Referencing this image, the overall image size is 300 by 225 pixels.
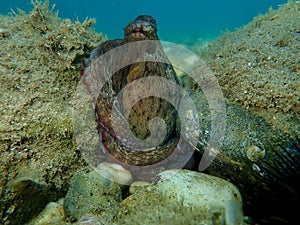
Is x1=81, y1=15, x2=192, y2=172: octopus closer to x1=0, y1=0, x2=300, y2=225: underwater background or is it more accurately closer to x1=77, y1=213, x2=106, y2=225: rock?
x1=0, y1=0, x2=300, y2=225: underwater background

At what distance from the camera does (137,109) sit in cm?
295

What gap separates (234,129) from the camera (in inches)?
121

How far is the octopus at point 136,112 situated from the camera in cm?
295

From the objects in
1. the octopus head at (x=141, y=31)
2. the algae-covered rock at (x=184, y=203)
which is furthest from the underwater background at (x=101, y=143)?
the octopus head at (x=141, y=31)

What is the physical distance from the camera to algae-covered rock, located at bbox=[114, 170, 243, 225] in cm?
196

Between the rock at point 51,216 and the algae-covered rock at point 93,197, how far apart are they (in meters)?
0.13

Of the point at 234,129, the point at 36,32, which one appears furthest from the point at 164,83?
the point at 36,32

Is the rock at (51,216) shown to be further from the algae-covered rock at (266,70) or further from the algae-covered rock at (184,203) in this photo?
the algae-covered rock at (266,70)

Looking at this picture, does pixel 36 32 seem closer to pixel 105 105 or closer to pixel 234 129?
pixel 105 105

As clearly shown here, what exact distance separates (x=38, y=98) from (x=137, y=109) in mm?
1297

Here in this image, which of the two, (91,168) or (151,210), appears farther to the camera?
(91,168)

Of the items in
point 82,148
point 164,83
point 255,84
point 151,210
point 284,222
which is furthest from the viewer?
point 255,84

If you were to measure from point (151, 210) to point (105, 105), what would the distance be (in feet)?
4.77

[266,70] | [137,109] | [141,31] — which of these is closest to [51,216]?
[137,109]
